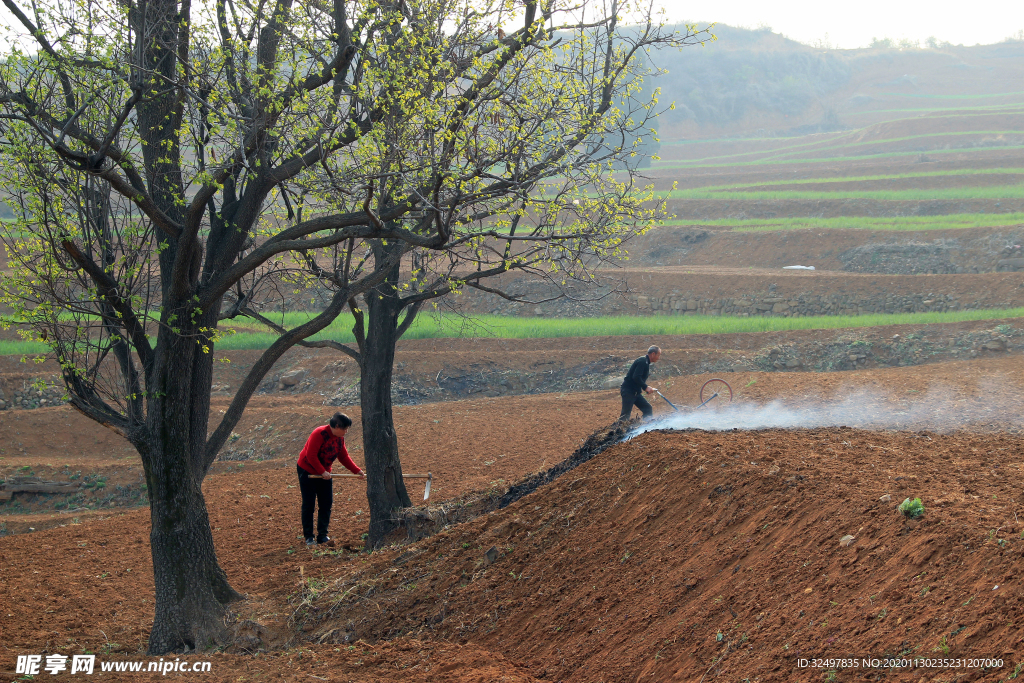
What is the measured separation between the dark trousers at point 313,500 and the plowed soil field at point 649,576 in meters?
0.40

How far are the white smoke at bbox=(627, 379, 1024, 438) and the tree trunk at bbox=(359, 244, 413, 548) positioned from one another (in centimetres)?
319

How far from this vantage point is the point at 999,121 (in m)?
51.2

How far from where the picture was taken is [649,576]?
557 cm

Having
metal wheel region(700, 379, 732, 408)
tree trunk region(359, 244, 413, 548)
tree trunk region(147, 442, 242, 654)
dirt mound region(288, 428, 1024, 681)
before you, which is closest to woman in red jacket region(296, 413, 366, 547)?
tree trunk region(359, 244, 413, 548)

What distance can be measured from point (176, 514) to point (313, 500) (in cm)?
253

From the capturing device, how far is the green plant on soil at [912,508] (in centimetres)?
462

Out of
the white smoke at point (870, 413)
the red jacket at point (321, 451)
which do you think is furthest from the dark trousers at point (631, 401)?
the red jacket at point (321, 451)

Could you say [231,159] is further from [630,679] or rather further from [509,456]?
[509,456]

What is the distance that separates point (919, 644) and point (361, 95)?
5893 millimetres

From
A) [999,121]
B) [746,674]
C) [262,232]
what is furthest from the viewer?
[999,121]

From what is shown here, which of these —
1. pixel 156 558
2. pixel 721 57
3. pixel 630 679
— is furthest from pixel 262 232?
pixel 721 57

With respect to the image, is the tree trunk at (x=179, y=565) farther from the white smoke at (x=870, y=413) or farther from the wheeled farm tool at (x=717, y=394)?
the wheeled farm tool at (x=717, y=394)

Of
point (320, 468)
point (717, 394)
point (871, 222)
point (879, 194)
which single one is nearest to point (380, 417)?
point (320, 468)

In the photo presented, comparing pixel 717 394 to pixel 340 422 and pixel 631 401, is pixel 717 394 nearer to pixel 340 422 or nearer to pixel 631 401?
pixel 631 401
